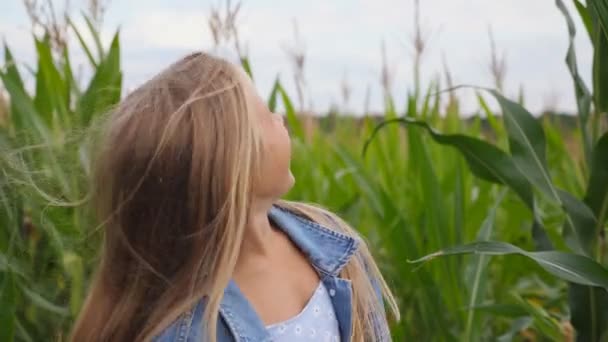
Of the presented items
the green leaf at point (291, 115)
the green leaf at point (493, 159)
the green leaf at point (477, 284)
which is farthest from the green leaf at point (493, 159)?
the green leaf at point (291, 115)

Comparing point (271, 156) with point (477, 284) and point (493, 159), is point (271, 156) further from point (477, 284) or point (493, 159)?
point (477, 284)

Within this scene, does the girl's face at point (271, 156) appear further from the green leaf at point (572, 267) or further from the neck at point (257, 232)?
the green leaf at point (572, 267)

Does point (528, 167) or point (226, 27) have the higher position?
point (226, 27)

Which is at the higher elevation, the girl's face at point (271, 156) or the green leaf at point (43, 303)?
the girl's face at point (271, 156)

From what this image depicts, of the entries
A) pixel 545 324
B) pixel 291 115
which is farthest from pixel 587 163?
pixel 291 115

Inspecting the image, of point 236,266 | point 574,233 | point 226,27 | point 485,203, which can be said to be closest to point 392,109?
point 485,203

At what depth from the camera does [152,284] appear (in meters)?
1.10

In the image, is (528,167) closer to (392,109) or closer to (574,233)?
(574,233)

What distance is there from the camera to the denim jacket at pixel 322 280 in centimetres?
105

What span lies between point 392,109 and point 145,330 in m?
1.42

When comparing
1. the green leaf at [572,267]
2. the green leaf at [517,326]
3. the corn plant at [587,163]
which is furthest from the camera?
the green leaf at [517,326]

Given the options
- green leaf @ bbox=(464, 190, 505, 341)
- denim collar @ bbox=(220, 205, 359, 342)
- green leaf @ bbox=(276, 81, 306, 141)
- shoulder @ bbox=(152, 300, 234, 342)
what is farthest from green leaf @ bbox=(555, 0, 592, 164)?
green leaf @ bbox=(276, 81, 306, 141)

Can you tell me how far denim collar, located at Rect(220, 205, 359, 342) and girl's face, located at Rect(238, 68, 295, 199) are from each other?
11 centimetres

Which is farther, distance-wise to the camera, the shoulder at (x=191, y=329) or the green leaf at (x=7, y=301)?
the green leaf at (x=7, y=301)
